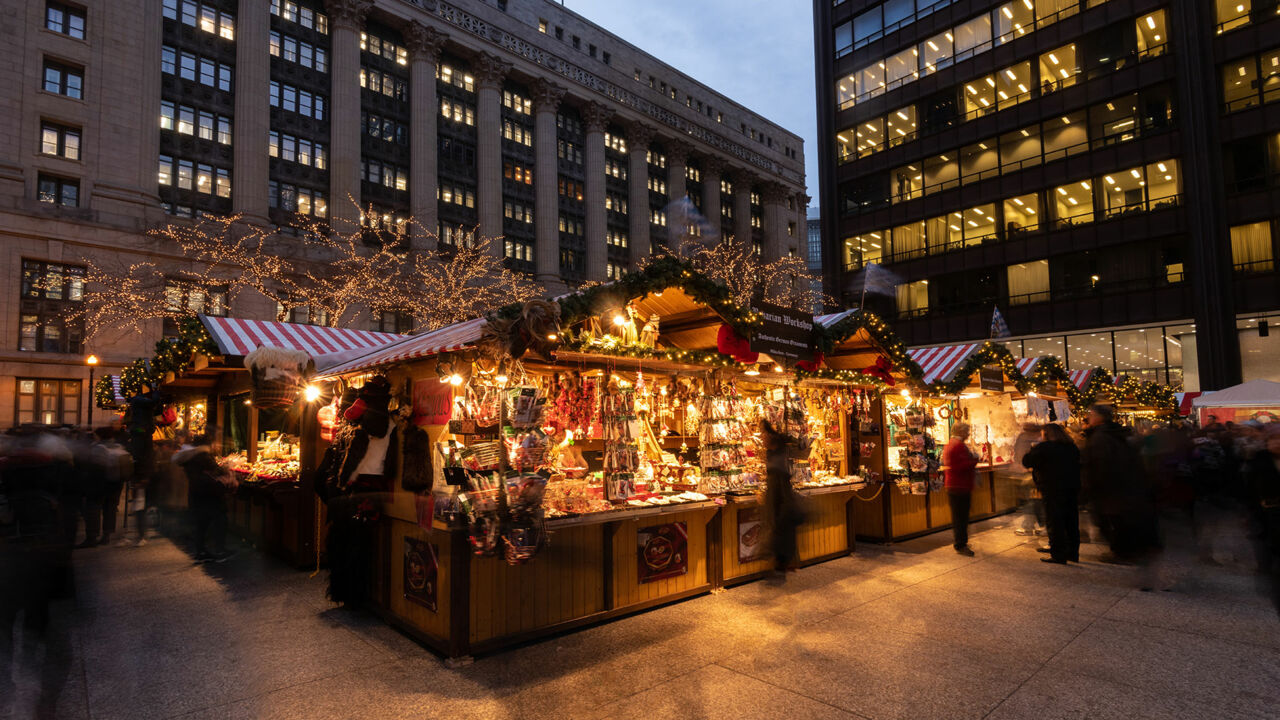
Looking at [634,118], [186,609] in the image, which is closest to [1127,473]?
[186,609]

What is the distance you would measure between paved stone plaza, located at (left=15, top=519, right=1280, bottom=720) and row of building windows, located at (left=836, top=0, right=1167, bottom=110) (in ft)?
92.7

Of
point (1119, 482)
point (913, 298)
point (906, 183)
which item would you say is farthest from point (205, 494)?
point (906, 183)

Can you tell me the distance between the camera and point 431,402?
699 cm

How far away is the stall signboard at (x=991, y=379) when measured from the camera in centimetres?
1276

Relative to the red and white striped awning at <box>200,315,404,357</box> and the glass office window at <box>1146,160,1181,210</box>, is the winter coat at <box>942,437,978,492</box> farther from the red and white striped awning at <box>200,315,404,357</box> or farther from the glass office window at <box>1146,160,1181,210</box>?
the glass office window at <box>1146,160,1181,210</box>

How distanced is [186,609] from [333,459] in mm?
2460

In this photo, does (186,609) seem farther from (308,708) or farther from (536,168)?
(536,168)

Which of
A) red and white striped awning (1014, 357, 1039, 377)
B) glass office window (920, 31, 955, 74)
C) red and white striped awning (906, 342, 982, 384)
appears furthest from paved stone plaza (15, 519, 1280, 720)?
glass office window (920, 31, 955, 74)

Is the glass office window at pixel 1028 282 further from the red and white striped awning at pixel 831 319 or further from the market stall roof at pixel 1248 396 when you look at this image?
the red and white striped awning at pixel 831 319

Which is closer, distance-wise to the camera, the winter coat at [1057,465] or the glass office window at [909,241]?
the winter coat at [1057,465]

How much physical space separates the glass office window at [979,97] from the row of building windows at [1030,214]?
463 centimetres

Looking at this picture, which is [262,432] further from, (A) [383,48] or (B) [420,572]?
(A) [383,48]

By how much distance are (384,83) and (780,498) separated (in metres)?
38.9

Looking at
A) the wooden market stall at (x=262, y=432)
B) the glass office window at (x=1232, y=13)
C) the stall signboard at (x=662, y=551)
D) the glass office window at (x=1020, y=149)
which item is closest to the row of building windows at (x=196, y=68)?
the wooden market stall at (x=262, y=432)
